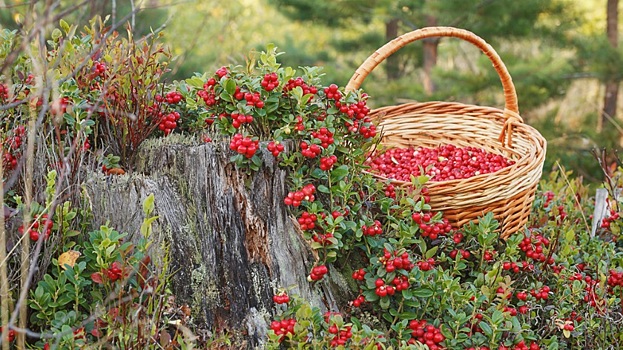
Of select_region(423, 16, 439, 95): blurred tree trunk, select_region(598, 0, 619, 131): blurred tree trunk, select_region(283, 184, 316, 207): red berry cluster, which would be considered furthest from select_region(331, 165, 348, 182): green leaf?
select_region(423, 16, 439, 95): blurred tree trunk

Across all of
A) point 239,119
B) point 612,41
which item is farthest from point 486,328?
point 612,41

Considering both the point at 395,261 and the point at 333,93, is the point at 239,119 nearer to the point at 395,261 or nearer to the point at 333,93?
the point at 333,93

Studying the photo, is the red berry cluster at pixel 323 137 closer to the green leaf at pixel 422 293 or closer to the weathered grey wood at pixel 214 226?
the weathered grey wood at pixel 214 226

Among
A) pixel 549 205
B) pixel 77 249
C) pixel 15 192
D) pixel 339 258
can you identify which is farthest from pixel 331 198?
pixel 549 205

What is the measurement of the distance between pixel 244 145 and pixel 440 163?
1131 mm

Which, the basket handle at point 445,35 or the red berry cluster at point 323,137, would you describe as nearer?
the red berry cluster at point 323,137

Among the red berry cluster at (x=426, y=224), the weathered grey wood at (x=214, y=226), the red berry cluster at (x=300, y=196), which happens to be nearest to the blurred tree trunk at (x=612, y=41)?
the red berry cluster at (x=426, y=224)

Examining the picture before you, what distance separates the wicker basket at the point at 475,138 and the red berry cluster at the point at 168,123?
2.32 feet

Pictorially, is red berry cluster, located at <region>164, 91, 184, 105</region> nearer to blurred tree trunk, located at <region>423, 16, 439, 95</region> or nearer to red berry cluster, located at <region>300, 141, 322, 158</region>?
red berry cluster, located at <region>300, 141, 322, 158</region>

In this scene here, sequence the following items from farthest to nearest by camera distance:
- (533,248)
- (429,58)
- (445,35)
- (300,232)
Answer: (429,58), (445,35), (533,248), (300,232)

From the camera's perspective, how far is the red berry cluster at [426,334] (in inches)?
87.1

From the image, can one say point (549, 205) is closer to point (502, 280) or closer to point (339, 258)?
point (502, 280)

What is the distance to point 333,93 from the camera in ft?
7.80

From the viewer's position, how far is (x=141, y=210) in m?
2.19
